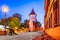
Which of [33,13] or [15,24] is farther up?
[33,13]

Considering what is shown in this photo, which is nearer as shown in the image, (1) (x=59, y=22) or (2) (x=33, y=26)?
(1) (x=59, y=22)

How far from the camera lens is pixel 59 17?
4.54 metres

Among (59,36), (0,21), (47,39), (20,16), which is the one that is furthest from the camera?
(20,16)

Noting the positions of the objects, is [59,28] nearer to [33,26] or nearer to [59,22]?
[59,22]

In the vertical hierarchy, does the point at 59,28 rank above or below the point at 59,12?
below

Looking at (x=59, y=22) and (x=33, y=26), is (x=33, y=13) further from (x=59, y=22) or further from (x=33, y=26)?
(x=59, y=22)

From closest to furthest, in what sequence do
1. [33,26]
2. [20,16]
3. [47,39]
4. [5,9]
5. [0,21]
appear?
[47,39], [5,9], [33,26], [0,21], [20,16]

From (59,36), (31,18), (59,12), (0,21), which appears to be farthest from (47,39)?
(0,21)

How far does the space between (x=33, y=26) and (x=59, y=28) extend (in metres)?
43.3

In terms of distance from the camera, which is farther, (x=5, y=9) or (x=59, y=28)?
(x=5, y=9)

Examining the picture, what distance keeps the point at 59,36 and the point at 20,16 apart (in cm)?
6417

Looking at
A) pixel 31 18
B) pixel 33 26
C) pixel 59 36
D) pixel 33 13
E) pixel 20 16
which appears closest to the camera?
pixel 59 36

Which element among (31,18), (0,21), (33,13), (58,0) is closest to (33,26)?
(31,18)

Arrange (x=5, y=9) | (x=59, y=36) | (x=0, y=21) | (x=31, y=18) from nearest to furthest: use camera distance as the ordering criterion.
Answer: (x=59, y=36)
(x=5, y=9)
(x=31, y=18)
(x=0, y=21)
